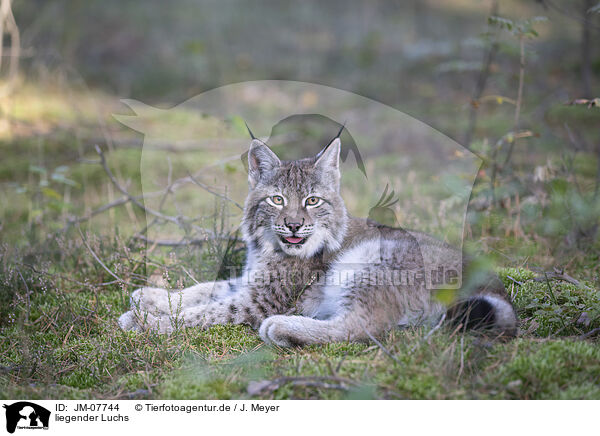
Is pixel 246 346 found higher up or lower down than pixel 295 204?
lower down

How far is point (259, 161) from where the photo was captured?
430 centimetres

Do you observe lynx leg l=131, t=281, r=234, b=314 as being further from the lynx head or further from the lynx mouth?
the lynx mouth

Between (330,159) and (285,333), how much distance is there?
1.51m

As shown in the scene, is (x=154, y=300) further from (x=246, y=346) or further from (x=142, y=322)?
(x=246, y=346)

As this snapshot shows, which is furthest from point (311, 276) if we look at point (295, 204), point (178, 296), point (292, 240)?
point (178, 296)

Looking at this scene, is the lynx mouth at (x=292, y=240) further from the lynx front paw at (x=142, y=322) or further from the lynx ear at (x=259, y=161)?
the lynx front paw at (x=142, y=322)

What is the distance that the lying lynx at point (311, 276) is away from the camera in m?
3.60

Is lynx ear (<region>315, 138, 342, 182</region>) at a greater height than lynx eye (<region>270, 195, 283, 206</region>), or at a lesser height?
greater

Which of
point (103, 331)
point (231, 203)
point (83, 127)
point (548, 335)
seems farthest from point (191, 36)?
point (548, 335)

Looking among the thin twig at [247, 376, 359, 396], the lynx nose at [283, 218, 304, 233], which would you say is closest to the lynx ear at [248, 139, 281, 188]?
the lynx nose at [283, 218, 304, 233]

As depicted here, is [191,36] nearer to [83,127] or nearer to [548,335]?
[83,127]

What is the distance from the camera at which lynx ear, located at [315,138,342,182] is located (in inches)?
163
